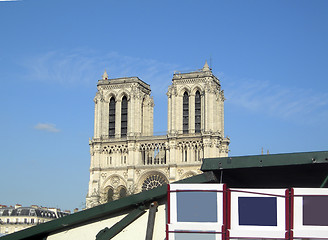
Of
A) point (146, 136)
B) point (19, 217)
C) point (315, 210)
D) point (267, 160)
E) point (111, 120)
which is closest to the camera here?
point (315, 210)

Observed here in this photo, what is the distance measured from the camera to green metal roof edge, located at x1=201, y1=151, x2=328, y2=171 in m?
7.59

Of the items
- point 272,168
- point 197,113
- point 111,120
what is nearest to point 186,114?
point 197,113

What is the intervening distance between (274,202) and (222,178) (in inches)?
71.5

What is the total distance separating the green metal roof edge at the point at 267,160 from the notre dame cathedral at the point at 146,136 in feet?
261

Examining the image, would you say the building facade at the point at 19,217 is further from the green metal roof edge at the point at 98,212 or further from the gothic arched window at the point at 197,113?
the green metal roof edge at the point at 98,212

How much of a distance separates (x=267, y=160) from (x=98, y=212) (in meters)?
2.50

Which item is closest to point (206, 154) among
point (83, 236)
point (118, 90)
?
point (118, 90)

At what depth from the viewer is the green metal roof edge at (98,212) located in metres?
8.36

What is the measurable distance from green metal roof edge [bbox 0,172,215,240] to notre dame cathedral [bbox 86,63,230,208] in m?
78.9

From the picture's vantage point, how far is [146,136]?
3688 inches

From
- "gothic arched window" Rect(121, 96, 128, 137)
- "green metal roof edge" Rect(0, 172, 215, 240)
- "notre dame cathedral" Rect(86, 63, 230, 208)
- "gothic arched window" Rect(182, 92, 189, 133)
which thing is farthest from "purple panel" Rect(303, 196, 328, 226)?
"gothic arched window" Rect(121, 96, 128, 137)

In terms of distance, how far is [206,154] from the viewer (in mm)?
87812

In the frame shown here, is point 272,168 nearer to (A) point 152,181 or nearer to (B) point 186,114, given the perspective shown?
(B) point 186,114

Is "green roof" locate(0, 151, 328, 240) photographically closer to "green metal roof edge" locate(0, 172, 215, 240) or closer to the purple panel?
"green metal roof edge" locate(0, 172, 215, 240)
